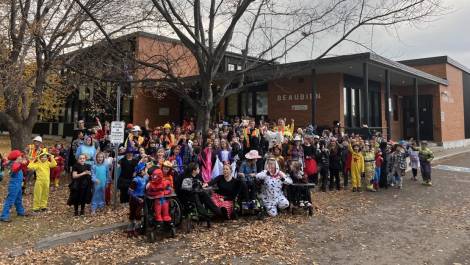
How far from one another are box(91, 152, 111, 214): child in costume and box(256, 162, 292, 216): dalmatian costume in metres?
3.41

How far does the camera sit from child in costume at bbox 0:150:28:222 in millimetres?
7219

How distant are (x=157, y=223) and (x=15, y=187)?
339cm

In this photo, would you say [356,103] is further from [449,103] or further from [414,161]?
[449,103]

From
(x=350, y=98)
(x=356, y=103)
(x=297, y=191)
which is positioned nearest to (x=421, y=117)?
(x=356, y=103)

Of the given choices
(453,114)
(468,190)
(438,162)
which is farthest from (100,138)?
(453,114)

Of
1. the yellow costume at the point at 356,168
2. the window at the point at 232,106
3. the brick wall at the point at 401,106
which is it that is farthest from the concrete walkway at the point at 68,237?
the brick wall at the point at 401,106

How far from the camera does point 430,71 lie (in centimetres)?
2400

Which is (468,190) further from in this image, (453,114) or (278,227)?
(453,114)

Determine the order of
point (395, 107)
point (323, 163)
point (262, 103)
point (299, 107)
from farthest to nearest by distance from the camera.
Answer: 1. point (395, 107)
2. point (262, 103)
3. point (299, 107)
4. point (323, 163)

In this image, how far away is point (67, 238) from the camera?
6.00m

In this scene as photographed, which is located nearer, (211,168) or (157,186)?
(157,186)

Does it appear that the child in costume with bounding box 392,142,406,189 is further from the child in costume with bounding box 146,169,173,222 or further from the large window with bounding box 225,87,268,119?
the large window with bounding box 225,87,268,119

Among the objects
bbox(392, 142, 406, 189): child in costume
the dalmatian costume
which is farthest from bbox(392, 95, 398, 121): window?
the dalmatian costume

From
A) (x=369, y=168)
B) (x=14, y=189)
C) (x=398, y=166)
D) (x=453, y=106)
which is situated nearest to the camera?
(x=14, y=189)
